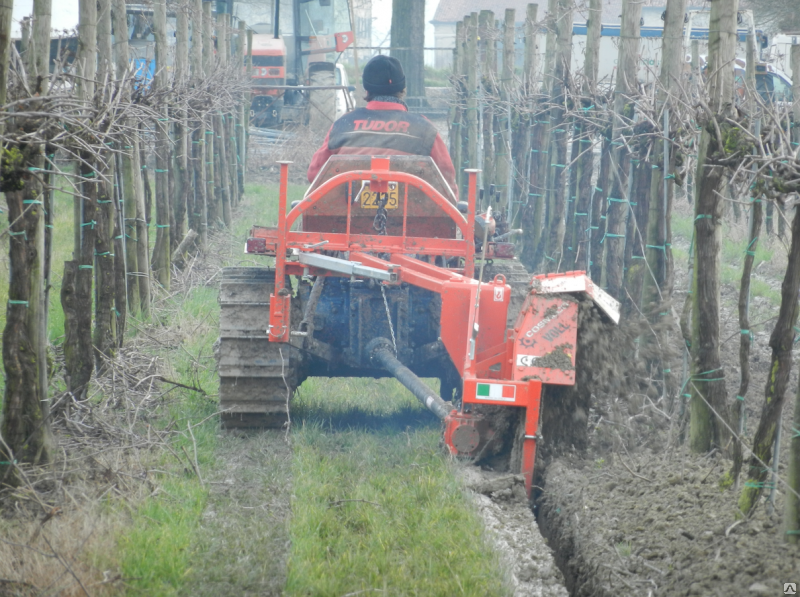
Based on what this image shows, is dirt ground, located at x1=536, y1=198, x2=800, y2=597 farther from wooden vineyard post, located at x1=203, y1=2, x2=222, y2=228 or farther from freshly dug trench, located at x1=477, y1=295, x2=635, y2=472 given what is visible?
wooden vineyard post, located at x1=203, y1=2, x2=222, y2=228

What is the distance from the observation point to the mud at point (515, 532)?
4.29 m

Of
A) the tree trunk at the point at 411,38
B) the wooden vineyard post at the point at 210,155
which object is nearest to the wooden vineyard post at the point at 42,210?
the wooden vineyard post at the point at 210,155

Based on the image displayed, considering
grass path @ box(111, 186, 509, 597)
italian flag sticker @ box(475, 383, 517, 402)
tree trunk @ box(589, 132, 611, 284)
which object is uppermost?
tree trunk @ box(589, 132, 611, 284)

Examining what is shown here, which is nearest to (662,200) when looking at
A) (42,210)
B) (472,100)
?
(42,210)

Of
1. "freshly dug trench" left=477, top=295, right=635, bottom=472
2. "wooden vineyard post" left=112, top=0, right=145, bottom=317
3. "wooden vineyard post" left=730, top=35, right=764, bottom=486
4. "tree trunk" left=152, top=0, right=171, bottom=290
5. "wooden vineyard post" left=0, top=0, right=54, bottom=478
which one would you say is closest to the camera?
"wooden vineyard post" left=730, top=35, right=764, bottom=486

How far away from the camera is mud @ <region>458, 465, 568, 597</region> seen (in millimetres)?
4293

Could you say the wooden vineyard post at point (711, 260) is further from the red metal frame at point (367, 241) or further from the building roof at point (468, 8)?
the building roof at point (468, 8)

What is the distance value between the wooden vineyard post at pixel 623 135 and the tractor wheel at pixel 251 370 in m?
3.61

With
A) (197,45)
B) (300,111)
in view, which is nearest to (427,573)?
(197,45)

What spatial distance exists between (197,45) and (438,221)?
27.7 ft

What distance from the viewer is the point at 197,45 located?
14047 mm

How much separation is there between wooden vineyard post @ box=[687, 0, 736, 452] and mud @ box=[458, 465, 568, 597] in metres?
1.09

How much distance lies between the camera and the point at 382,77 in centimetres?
834

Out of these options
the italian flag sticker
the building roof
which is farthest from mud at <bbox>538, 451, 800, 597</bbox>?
the building roof
